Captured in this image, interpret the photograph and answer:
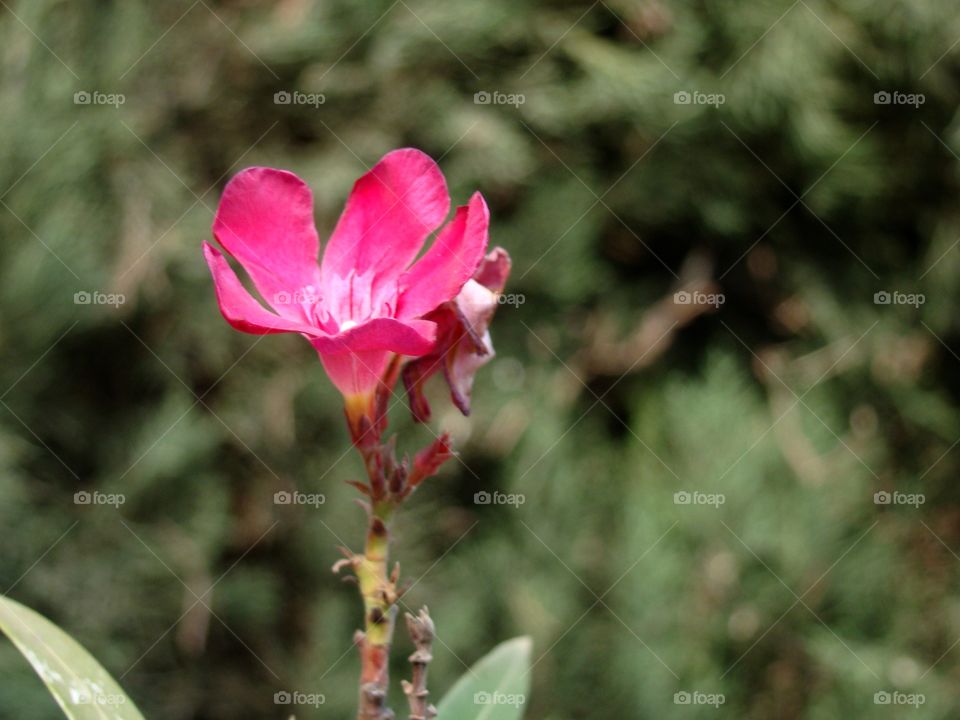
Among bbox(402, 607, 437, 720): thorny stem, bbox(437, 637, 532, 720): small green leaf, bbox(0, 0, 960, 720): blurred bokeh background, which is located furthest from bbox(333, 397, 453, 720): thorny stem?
bbox(0, 0, 960, 720): blurred bokeh background

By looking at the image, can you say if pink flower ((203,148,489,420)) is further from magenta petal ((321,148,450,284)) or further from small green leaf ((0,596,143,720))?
small green leaf ((0,596,143,720))

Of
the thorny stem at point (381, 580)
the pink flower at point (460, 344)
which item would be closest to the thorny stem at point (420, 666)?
the thorny stem at point (381, 580)

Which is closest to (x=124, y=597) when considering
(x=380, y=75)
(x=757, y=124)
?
(x=380, y=75)

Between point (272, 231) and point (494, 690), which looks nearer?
point (272, 231)

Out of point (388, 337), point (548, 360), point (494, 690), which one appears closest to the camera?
point (388, 337)

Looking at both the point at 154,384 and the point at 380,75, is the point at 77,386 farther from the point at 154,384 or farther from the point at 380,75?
the point at 380,75

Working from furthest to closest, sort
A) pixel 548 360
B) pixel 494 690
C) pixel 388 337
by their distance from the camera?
1. pixel 548 360
2. pixel 494 690
3. pixel 388 337

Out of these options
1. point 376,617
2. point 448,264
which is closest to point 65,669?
point 376,617

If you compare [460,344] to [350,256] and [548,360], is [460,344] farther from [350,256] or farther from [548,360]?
[548,360]

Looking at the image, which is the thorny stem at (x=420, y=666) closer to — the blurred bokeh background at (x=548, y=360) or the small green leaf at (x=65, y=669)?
the small green leaf at (x=65, y=669)
